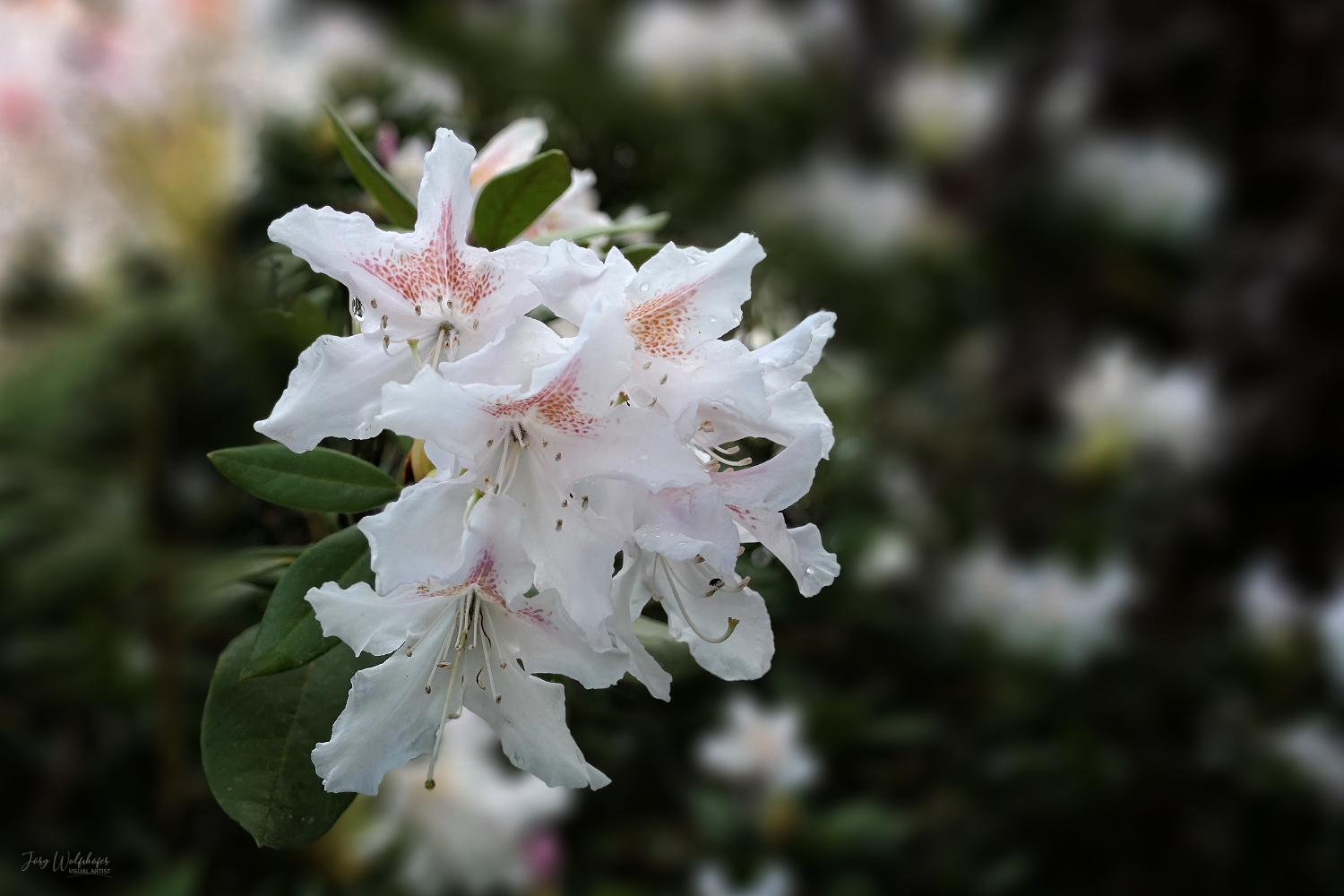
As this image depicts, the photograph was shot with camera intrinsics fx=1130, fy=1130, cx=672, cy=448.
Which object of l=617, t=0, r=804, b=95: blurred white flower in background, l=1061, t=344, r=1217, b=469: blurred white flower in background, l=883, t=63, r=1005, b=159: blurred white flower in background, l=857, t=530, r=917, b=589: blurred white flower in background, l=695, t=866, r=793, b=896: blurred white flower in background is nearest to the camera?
l=695, t=866, r=793, b=896: blurred white flower in background

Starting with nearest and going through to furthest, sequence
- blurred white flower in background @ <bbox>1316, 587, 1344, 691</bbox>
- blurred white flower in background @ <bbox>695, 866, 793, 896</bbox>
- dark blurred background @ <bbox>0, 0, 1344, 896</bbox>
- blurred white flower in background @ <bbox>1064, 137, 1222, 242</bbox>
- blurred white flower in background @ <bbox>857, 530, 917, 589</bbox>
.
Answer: dark blurred background @ <bbox>0, 0, 1344, 896</bbox>, blurred white flower in background @ <bbox>695, 866, 793, 896</bbox>, blurred white flower in background @ <bbox>857, 530, 917, 589</bbox>, blurred white flower in background @ <bbox>1316, 587, 1344, 691</bbox>, blurred white flower in background @ <bbox>1064, 137, 1222, 242</bbox>

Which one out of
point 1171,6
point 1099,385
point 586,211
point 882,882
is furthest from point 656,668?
point 1171,6

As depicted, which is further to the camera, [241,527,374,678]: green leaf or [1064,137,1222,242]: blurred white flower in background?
[1064,137,1222,242]: blurred white flower in background

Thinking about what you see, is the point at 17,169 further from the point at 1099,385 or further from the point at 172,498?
the point at 1099,385

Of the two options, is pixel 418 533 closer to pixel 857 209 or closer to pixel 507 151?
A: pixel 507 151

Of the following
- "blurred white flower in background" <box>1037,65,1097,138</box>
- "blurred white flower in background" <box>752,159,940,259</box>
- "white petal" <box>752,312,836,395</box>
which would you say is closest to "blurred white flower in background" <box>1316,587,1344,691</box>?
"blurred white flower in background" <box>752,159,940,259</box>

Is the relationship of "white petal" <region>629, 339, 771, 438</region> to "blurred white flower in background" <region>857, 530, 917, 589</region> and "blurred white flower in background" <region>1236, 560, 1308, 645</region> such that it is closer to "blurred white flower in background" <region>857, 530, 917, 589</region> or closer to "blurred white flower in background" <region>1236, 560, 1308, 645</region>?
"blurred white flower in background" <region>857, 530, 917, 589</region>

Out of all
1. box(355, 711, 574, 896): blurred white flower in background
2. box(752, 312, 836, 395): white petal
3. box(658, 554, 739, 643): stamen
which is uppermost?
box(752, 312, 836, 395): white petal
